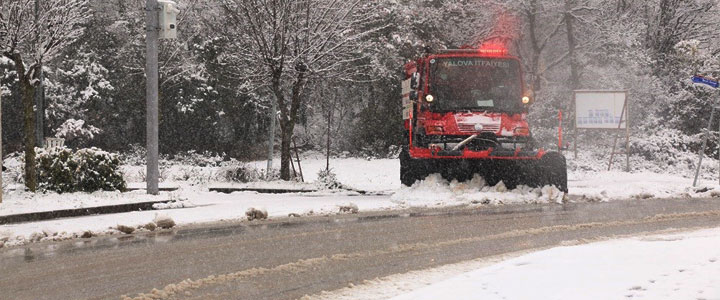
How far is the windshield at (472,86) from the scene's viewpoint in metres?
17.8

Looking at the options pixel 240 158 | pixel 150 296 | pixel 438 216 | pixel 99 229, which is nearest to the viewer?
pixel 150 296

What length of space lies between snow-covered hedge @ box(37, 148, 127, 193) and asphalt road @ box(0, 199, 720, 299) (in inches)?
208

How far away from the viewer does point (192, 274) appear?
25.0 feet

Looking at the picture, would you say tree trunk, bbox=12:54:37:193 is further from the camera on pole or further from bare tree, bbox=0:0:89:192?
the camera on pole

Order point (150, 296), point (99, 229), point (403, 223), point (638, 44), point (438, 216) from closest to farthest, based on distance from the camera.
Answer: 1. point (150, 296)
2. point (99, 229)
3. point (403, 223)
4. point (438, 216)
5. point (638, 44)

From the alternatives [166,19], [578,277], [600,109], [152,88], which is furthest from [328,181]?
[578,277]

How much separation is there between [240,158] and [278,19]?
17.2m

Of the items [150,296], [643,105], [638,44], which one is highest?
[638,44]

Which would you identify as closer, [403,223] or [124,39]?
[403,223]

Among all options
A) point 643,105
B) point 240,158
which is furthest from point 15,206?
point 643,105

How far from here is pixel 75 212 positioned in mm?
13180

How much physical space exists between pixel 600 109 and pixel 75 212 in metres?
19.6

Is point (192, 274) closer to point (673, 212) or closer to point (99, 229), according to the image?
point (99, 229)

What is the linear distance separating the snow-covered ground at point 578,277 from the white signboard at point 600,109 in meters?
20.2
